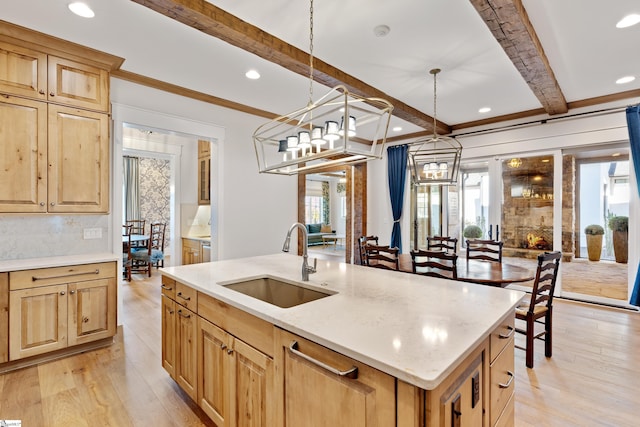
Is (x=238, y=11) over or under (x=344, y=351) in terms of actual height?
over

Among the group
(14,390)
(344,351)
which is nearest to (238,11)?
(344,351)

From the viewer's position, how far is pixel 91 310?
2877 mm

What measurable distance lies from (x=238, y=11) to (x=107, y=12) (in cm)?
100

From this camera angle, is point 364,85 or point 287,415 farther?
point 364,85

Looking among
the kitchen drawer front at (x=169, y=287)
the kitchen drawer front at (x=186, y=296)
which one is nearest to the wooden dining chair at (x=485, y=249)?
the kitchen drawer front at (x=186, y=296)

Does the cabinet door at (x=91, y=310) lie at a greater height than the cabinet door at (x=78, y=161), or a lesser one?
lesser

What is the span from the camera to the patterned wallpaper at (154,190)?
8.23 m

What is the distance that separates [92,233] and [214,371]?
2452 millimetres

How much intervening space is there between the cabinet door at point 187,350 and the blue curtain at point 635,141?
504 centimetres

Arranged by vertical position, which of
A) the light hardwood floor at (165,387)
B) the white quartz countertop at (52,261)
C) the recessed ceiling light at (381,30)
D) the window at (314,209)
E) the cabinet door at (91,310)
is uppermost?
the recessed ceiling light at (381,30)

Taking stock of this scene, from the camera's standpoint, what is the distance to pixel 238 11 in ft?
7.61

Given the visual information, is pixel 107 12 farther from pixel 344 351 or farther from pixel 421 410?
pixel 421 410

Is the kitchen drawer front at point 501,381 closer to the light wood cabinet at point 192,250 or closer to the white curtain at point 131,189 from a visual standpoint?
the light wood cabinet at point 192,250

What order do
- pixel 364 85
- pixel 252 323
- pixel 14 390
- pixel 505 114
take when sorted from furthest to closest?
pixel 505 114 < pixel 364 85 < pixel 14 390 < pixel 252 323
